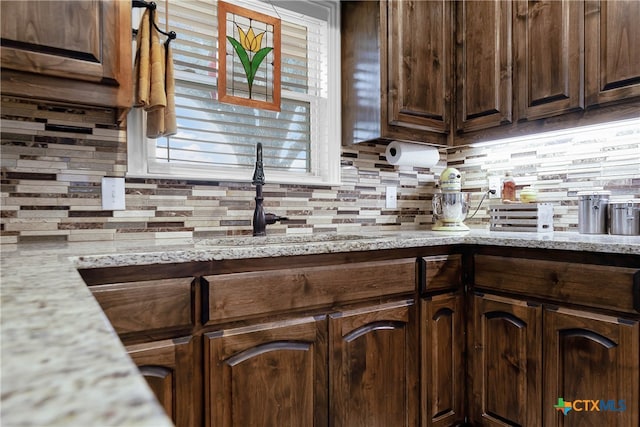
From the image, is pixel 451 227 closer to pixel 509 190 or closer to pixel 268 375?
pixel 509 190

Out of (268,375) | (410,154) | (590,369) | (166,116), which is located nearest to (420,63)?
(410,154)

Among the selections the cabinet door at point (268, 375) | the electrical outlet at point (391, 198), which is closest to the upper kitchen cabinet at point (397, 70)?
the electrical outlet at point (391, 198)

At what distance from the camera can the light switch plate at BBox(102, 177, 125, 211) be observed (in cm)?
168

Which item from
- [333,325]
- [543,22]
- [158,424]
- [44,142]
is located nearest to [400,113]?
[543,22]

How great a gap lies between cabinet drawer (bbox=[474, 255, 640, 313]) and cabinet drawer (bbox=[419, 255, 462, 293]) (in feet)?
0.27

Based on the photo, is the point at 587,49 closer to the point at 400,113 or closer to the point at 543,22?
the point at 543,22

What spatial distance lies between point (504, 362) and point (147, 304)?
1418 mm

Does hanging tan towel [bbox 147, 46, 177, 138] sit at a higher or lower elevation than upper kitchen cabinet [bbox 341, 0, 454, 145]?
lower

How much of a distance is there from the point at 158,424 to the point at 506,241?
167cm

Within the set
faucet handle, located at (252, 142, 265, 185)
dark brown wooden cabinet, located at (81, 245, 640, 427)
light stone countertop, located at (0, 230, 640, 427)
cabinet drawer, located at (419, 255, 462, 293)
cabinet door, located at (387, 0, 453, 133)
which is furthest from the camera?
cabinet door, located at (387, 0, 453, 133)

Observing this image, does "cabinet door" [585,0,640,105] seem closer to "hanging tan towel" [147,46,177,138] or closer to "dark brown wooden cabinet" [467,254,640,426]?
"dark brown wooden cabinet" [467,254,640,426]

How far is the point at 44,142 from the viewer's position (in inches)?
62.5

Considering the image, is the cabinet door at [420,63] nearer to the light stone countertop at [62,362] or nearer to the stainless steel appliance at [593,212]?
the stainless steel appliance at [593,212]

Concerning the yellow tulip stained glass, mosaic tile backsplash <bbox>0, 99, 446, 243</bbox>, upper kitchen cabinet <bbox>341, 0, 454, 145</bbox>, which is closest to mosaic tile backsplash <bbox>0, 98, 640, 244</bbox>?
mosaic tile backsplash <bbox>0, 99, 446, 243</bbox>
